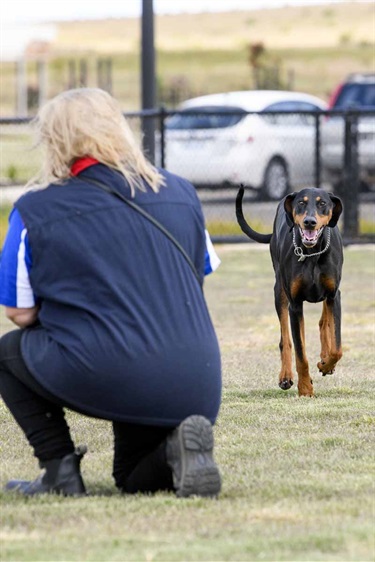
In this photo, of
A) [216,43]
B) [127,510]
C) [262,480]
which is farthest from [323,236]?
[216,43]

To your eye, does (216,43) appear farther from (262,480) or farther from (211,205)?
(262,480)

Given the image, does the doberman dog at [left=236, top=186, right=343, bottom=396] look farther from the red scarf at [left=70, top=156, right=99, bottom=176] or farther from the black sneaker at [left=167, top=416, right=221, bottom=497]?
the red scarf at [left=70, top=156, right=99, bottom=176]

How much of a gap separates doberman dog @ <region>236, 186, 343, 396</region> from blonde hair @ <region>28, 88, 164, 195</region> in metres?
2.46

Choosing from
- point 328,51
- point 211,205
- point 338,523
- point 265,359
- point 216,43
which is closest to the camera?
point 338,523

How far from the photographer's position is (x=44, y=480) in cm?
485

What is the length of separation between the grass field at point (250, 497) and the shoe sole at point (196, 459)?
0.06 metres

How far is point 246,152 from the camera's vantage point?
56.5 ft

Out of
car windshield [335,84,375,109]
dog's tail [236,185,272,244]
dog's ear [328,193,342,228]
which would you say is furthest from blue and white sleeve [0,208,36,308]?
car windshield [335,84,375,109]

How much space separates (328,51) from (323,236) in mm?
53898

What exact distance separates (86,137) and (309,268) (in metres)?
2.70

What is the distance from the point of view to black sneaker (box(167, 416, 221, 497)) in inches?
180

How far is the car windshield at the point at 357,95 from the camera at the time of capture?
2072 centimetres

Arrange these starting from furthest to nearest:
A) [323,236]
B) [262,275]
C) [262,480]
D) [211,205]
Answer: [211,205]
[262,275]
[323,236]
[262,480]

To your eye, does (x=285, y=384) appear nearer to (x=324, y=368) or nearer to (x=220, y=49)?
(x=324, y=368)
